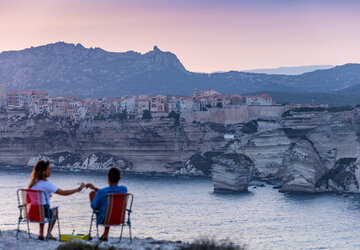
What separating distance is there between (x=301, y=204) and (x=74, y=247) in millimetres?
43990

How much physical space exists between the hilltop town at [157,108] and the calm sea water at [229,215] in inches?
733

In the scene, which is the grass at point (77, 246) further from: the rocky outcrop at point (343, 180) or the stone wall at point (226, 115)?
the stone wall at point (226, 115)

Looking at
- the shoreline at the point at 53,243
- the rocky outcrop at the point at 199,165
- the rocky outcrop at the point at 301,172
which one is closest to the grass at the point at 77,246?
the shoreline at the point at 53,243

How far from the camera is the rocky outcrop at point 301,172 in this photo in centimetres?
5947

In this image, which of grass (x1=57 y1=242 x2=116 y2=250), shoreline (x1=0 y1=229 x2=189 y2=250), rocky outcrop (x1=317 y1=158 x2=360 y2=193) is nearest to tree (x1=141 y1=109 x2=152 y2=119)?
rocky outcrop (x1=317 y1=158 x2=360 y2=193)

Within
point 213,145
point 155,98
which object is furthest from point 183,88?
point 213,145

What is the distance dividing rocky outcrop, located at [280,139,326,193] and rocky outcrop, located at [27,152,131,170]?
26241 mm

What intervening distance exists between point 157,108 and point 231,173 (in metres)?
38.8

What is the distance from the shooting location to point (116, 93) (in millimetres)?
→ 192250

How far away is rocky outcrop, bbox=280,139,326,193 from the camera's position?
59469mm

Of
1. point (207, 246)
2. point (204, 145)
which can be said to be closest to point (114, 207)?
→ point (207, 246)

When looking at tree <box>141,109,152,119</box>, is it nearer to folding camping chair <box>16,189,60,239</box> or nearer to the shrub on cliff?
the shrub on cliff

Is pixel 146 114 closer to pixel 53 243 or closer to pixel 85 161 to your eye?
pixel 85 161

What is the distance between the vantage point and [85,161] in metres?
84.6
